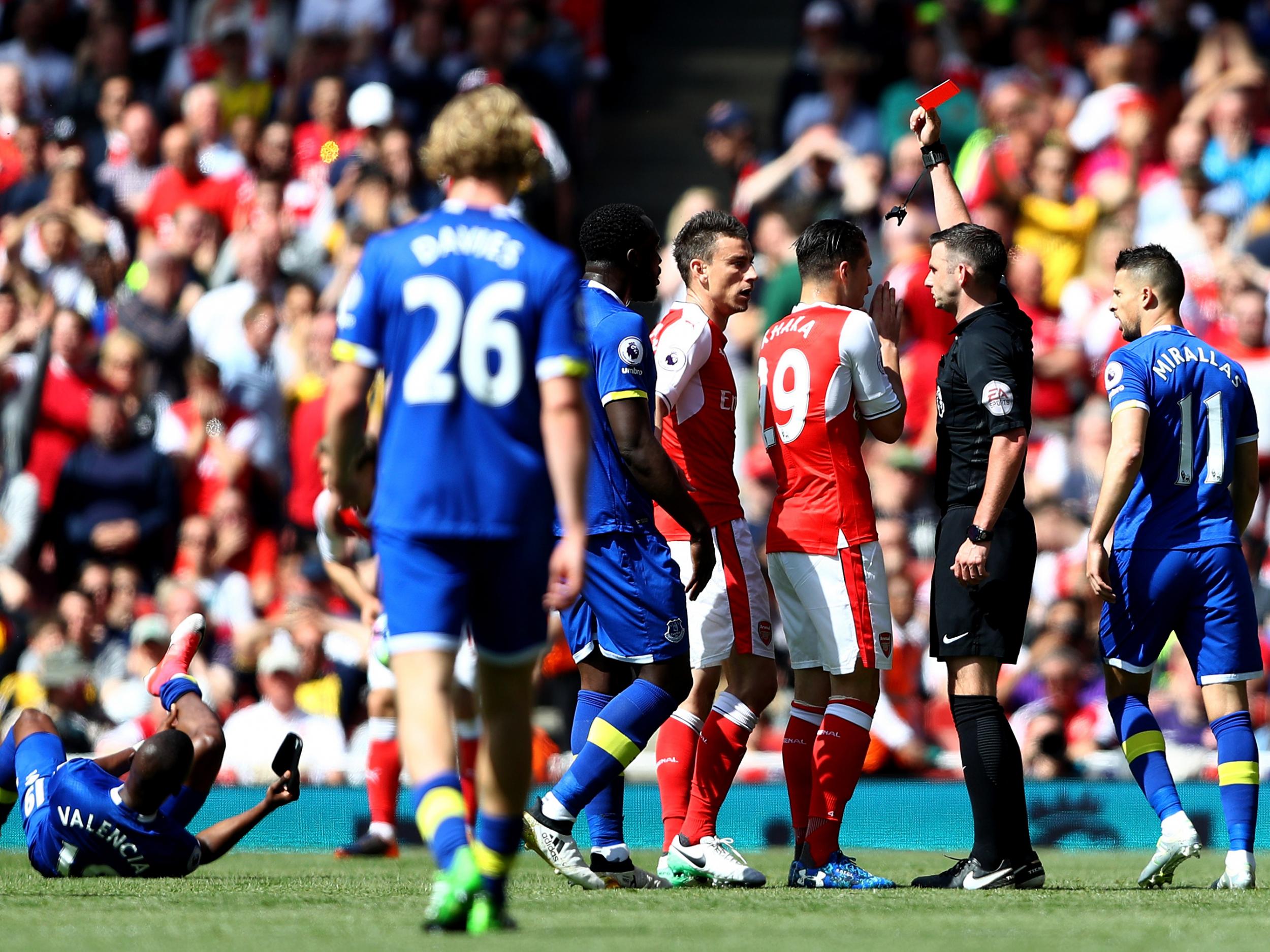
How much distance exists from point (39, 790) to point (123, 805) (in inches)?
15.8

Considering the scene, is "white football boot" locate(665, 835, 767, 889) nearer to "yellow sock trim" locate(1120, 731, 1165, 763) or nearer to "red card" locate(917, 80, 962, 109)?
"yellow sock trim" locate(1120, 731, 1165, 763)

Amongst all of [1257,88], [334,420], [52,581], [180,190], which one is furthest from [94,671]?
[1257,88]

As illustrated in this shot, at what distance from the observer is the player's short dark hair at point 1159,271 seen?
7.32 m

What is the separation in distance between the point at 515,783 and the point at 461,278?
1.39 m

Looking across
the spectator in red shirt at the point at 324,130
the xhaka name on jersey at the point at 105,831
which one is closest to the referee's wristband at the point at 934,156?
the xhaka name on jersey at the point at 105,831

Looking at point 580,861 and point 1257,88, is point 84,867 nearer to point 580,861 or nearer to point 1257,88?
point 580,861

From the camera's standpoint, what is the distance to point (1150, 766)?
710 cm

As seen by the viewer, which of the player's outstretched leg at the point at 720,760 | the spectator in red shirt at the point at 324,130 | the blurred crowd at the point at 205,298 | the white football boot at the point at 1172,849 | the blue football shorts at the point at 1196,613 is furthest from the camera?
the spectator in red shirt at the point at 324,130

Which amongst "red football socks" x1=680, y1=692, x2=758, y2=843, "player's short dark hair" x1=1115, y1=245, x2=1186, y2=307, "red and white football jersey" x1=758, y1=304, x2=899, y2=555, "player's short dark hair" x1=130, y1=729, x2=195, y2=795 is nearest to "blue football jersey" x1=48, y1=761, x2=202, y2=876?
"player's short dark hair" x1=130, y1=729, x2=195, y2=795

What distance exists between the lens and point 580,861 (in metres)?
6.66

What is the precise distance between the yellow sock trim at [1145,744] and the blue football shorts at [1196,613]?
243 mm

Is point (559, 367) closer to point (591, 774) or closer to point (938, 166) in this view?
point (591, 774)

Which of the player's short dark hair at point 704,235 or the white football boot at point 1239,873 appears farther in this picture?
the player's short dark hair at point 704,235

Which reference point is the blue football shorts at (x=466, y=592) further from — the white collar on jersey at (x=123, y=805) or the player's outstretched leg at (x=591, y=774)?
the white collar on jersey at (x=123, y=805)
